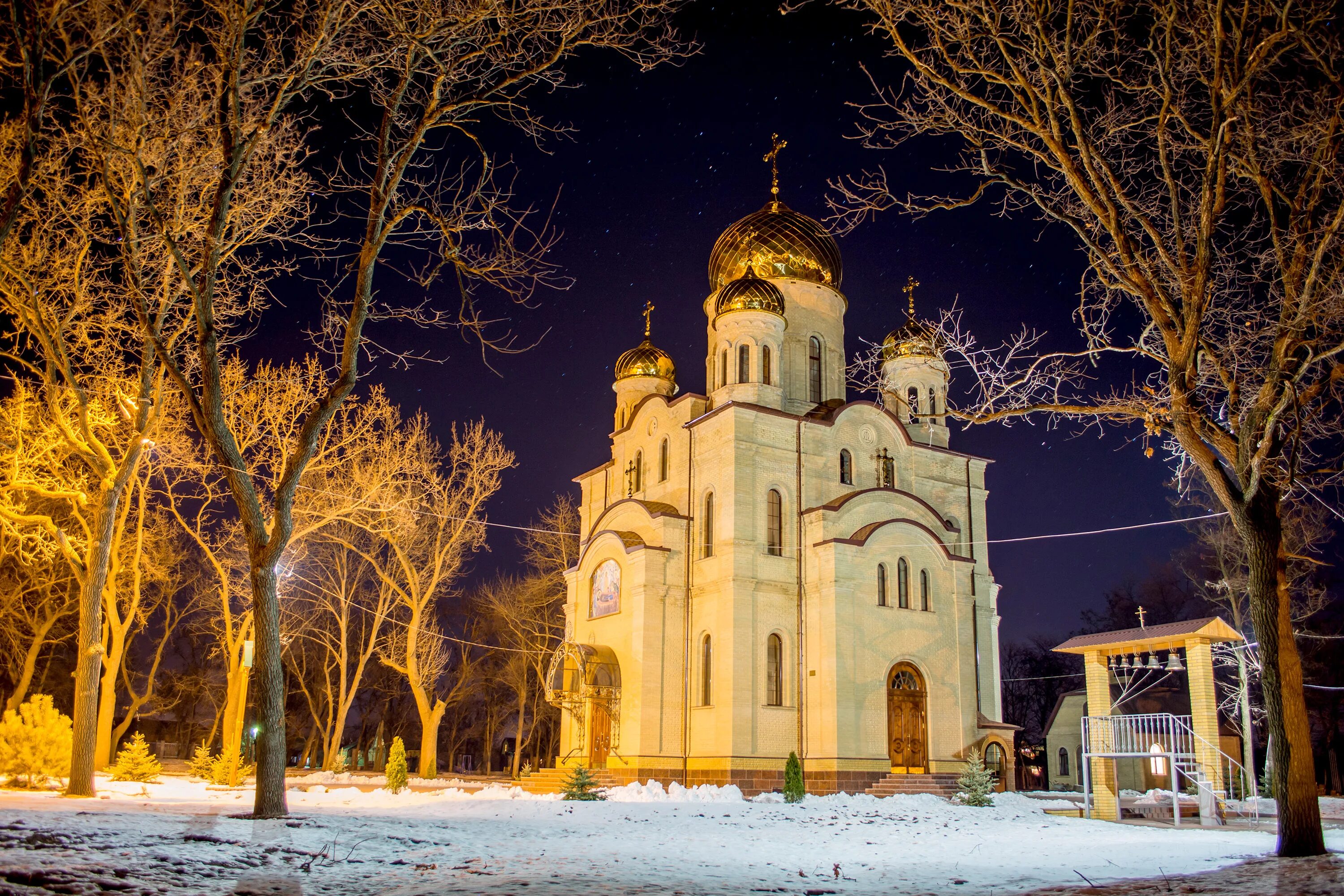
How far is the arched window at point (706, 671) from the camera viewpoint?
22250 millimetres

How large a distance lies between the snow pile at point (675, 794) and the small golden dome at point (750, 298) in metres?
11.3

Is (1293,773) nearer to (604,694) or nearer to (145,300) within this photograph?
(145,300)

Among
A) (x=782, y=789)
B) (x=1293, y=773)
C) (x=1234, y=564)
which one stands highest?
(x=1234, y=564)

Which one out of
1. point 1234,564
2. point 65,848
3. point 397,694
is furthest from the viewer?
point 397,694

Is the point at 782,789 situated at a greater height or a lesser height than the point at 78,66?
lesser

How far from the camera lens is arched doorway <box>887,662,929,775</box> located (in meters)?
22.4

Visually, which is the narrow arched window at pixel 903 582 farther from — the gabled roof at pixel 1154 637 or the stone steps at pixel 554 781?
the stone steps at pixel 554 781

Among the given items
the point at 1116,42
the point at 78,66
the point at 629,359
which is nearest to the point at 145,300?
the point at 78,66

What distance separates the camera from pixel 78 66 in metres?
10.9

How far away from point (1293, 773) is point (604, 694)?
16432 mm

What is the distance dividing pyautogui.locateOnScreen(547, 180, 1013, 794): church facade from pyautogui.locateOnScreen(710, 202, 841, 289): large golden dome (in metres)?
0.13

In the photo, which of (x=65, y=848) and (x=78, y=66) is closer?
(x=65, y=848)

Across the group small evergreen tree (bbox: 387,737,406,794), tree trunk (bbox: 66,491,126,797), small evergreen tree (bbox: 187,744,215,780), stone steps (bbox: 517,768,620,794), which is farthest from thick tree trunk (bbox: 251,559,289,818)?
small evergreen tree (bbox: 187,744,215,780)

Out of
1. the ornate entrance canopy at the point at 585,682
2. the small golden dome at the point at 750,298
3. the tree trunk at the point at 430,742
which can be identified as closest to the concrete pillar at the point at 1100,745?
the ornate entrance canopy at the point at 585,682
